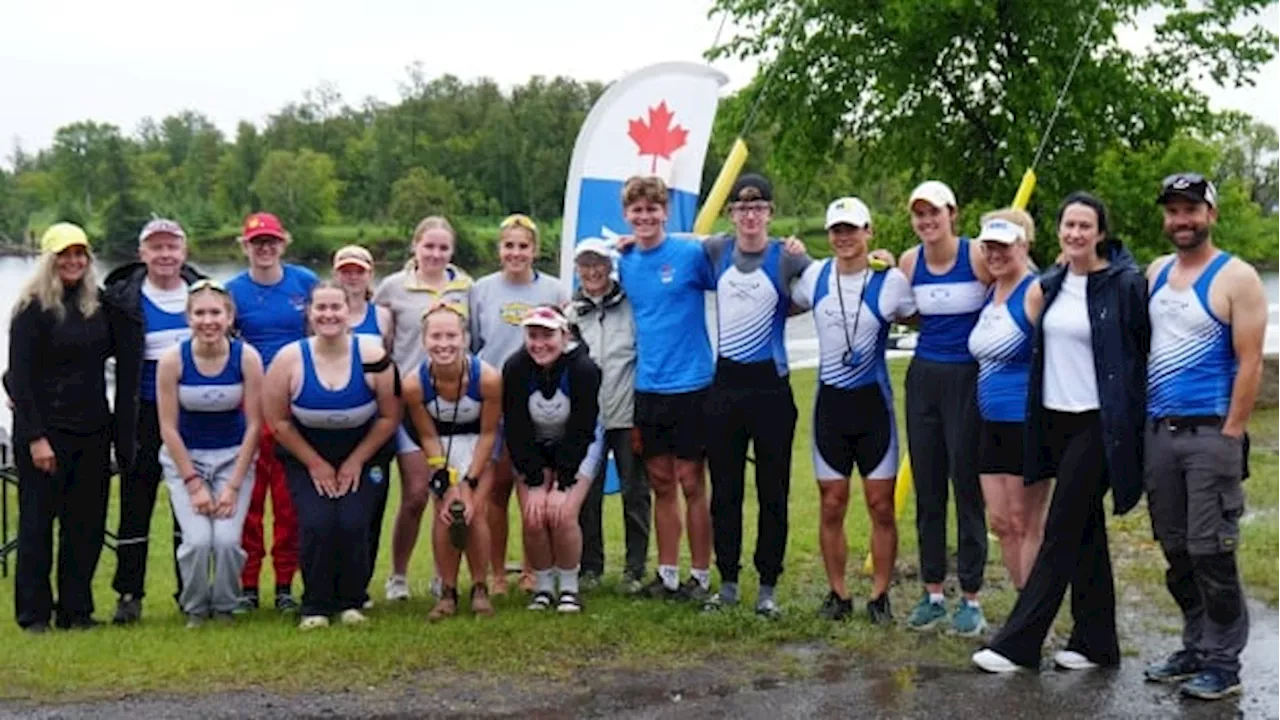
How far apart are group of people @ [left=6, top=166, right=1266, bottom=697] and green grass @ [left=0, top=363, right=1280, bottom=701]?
0.21 m

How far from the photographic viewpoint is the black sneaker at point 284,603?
736 cm

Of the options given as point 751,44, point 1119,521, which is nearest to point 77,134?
point 751,44

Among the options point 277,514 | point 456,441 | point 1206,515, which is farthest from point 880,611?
point 277,514

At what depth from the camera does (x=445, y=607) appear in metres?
7.05

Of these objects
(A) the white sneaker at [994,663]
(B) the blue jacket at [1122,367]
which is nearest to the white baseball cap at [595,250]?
(B) the blue jacket at [1122,367]

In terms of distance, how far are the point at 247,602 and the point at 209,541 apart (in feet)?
1.87

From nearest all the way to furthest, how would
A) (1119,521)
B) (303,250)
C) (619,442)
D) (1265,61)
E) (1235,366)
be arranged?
(1235,366), (619,442), (1119,521), (1265,61), (303,250)

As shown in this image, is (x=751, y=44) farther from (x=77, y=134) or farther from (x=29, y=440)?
(x=77, y=134)

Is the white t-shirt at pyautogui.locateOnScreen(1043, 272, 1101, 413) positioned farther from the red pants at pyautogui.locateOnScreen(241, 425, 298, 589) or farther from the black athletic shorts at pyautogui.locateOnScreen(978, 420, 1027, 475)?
the red pants at pyautogui.locateOnScreen(241, 425, 298, 589)

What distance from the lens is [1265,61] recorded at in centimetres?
2488

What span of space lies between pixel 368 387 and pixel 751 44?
2094 cm

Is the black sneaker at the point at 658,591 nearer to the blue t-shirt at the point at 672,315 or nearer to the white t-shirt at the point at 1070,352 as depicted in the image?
the blue t-shirt at the point at 672,315

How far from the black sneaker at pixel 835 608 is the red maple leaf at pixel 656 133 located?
359 centimetres

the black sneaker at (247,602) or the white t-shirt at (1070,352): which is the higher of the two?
the white t-shirt at (1070,352)
